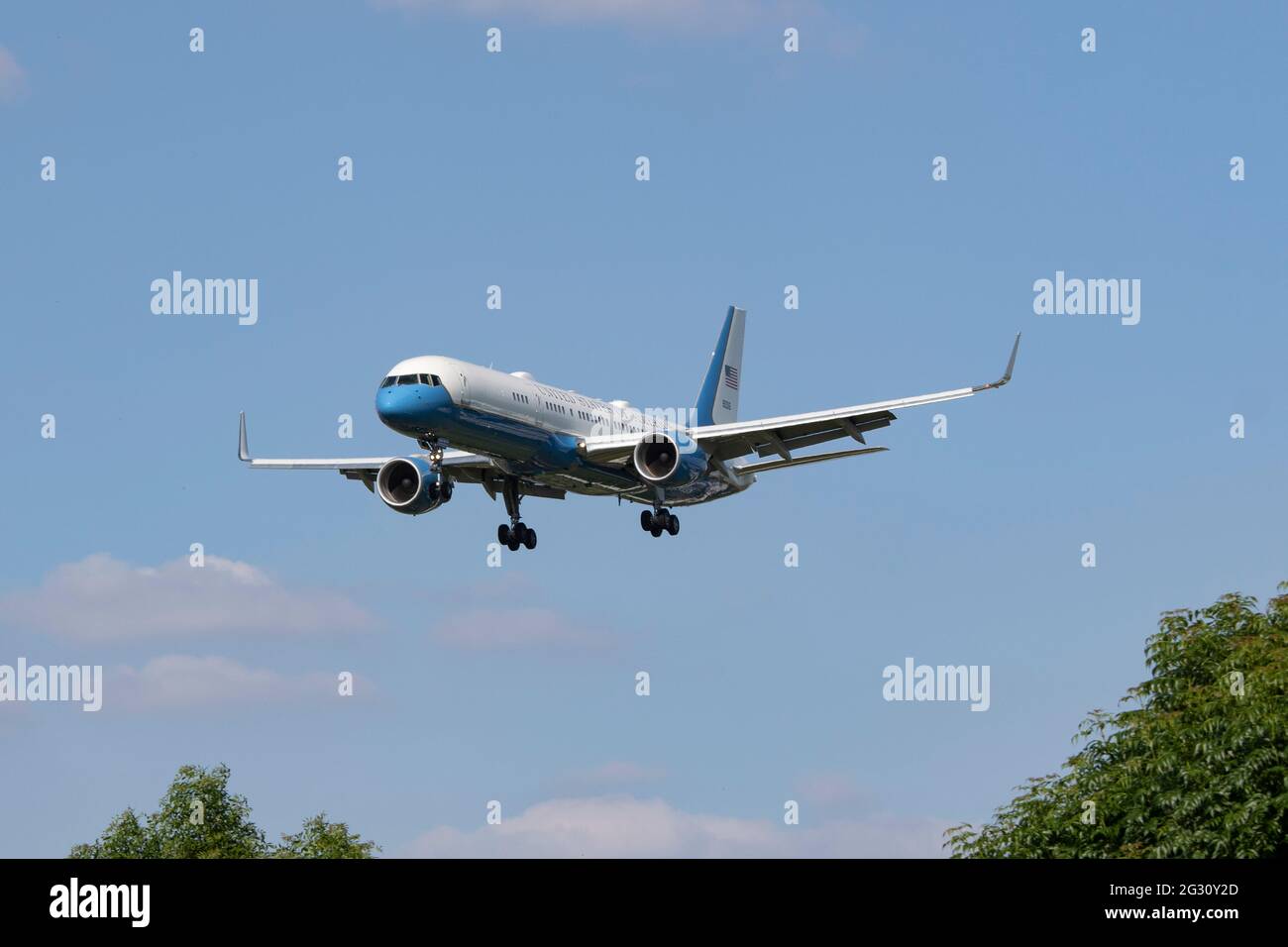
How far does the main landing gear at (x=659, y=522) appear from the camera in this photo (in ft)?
216

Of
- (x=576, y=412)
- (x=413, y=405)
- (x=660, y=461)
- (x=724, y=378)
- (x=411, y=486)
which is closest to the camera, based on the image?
(x=413, y=405)

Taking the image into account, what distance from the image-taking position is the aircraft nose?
54844mm

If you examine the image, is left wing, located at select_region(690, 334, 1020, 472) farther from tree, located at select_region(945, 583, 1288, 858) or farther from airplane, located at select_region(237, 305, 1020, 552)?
tree, located at select_region(945, 583, 1288, 858)

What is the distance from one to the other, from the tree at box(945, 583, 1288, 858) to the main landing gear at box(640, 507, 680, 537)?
68.4 feet

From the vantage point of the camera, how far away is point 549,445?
5988 centimetres

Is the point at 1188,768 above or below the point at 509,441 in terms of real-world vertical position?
below

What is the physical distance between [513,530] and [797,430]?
9.93 meters

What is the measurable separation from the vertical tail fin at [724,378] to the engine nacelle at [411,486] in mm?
16153

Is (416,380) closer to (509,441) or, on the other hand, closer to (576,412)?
(509,441)

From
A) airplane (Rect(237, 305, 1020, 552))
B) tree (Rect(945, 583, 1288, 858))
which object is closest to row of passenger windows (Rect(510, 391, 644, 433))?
airplane (Rect(237, 305, 1020, 552))

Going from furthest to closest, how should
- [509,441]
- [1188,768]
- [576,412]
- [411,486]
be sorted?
[411,486]
[576,412]
[509,441]
[1188,768]

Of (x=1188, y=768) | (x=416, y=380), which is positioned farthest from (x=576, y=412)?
(x=1188, y=768)
